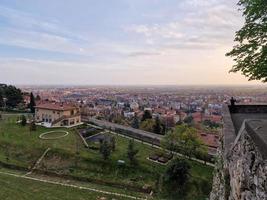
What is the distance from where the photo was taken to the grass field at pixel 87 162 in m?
29.7

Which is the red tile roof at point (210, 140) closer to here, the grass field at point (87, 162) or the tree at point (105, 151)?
the grass field at point (87, 162)

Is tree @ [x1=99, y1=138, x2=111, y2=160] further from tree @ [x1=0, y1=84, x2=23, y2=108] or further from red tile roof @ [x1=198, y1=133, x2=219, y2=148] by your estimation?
tree @ [x1=0, y1=84, x2=23, y2=108]

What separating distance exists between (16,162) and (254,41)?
29876 millimetres

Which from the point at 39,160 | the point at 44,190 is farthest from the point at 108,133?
the point at 44,190

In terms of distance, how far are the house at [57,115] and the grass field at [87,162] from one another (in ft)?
22.4

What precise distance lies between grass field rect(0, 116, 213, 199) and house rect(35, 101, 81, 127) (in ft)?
22.4

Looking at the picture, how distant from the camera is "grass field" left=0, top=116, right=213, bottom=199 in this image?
2970 cm

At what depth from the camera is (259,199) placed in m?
3.46

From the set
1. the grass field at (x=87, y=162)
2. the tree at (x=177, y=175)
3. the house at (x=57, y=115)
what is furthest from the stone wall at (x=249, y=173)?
the house at (x=57, y=115)

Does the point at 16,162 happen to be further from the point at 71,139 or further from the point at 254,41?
the point at 254,41

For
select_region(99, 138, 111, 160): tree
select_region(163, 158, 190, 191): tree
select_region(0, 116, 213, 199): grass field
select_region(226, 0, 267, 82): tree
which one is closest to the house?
select_region(0, 116, 213, 199): grass field

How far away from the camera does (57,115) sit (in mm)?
48812

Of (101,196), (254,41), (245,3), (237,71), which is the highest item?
(245,3)

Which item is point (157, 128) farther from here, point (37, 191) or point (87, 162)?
point (37, 191)
